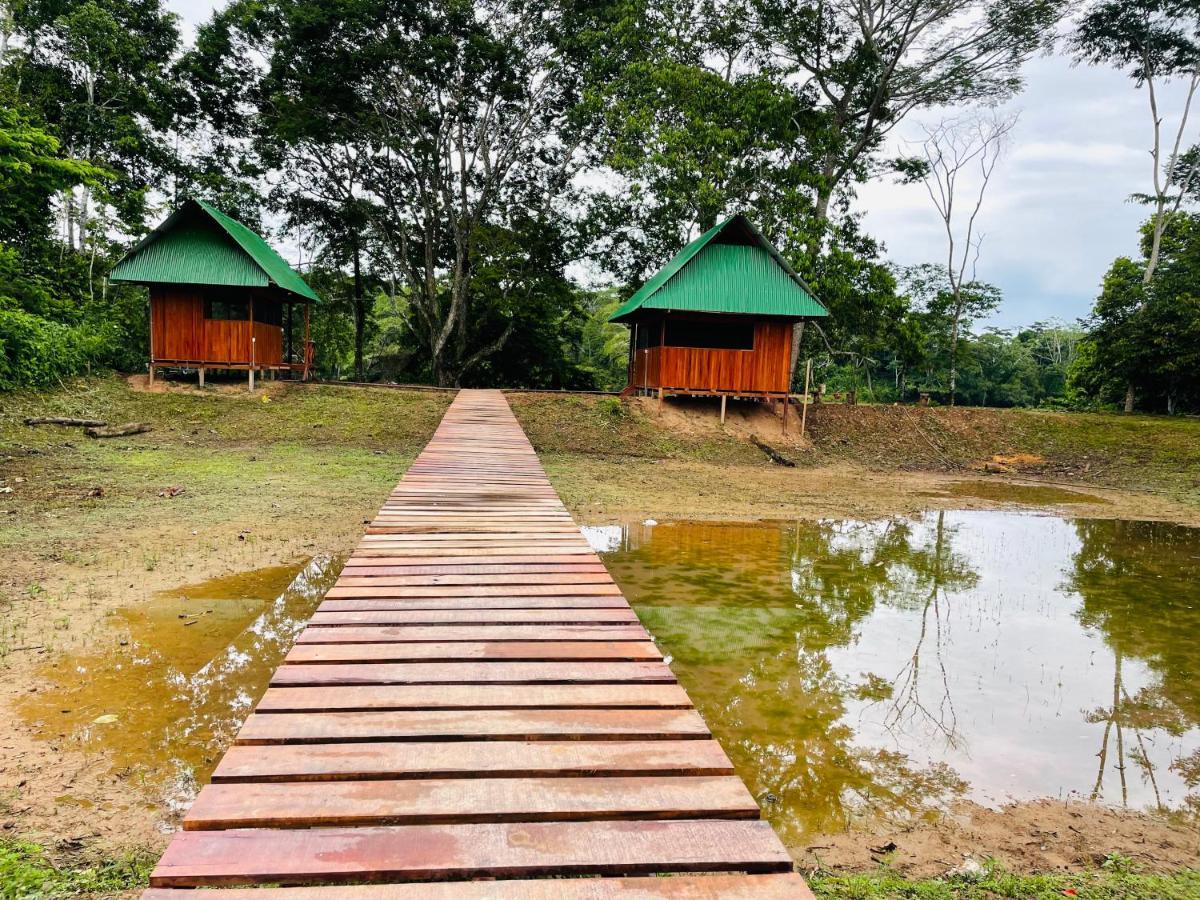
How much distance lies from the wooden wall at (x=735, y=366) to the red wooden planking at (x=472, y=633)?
16437mm

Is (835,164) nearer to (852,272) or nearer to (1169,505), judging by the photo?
(852,272)

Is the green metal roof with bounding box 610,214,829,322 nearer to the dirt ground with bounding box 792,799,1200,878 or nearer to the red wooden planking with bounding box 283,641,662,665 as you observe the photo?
the dirt ground with bounding box 792,799,1200,878

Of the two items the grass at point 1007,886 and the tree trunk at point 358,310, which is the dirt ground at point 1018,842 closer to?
the grass at point 1007,886

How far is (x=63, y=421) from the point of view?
48.6ft

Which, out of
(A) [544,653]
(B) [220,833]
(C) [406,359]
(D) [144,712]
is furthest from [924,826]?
(C) [406,359]

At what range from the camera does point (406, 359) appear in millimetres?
31219

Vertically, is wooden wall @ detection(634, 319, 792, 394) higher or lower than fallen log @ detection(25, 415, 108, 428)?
higher

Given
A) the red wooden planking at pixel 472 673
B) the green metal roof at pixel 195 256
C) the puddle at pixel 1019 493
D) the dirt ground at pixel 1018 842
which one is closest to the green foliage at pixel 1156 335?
the puddle at pixel 1019 493

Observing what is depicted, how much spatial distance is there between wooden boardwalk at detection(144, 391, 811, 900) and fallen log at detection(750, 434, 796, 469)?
1464 centimetres

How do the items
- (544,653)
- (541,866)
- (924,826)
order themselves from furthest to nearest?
1. (924,826)
2. (544,653)
3. (541,866)

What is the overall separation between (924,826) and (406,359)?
30.1 meters

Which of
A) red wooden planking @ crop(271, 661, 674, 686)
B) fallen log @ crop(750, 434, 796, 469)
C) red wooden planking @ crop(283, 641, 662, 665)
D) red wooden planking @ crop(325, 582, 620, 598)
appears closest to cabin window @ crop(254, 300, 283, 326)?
fallen log @ crop(750, 434, 796, 469)

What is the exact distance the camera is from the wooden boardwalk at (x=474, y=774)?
1.70m

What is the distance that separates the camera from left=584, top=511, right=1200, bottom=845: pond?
4.16 meters
